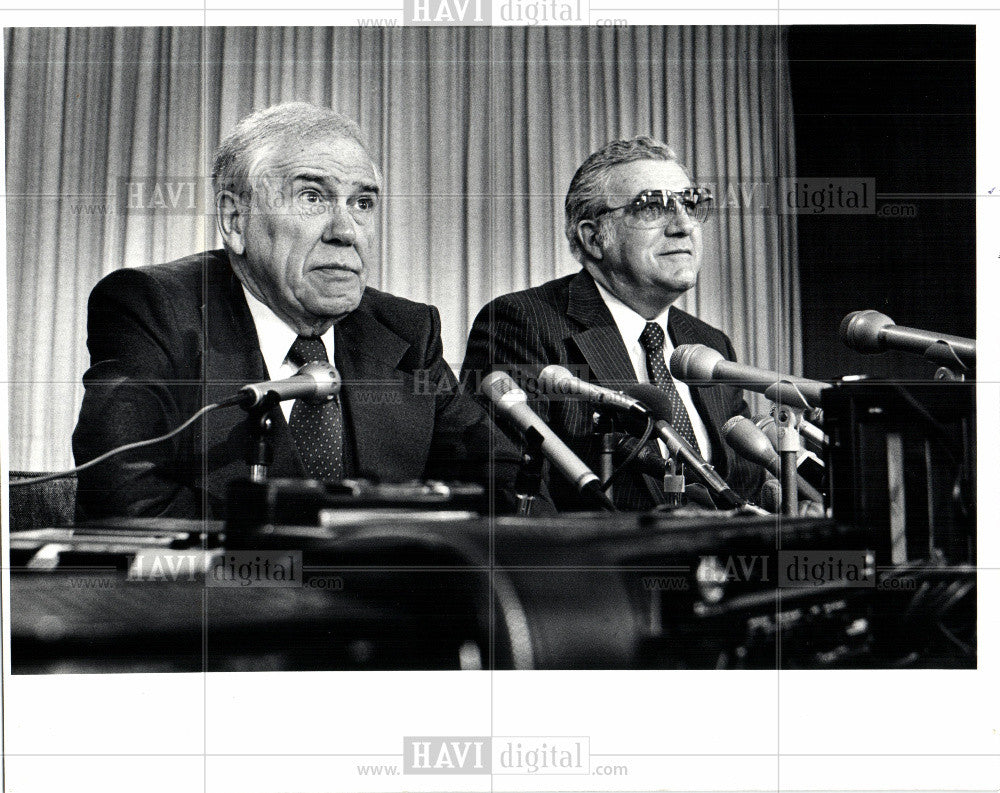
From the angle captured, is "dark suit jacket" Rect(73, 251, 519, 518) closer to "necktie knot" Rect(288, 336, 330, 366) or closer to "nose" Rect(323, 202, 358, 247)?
"necktie knot" Rect(288, 336, 330, 366)

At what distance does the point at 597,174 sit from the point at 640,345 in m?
0.58

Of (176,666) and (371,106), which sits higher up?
(371,106)

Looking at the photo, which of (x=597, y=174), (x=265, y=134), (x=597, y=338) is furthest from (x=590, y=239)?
(x=265, y=134)

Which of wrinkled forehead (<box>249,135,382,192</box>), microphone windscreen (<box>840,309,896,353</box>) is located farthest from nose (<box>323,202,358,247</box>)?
microphone windscreen (<box>840,309,896,353</box>)

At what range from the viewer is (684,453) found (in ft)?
13.0

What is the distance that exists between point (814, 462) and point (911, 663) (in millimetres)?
763

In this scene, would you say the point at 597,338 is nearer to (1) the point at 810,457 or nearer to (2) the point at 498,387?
(2) the point at 498,387

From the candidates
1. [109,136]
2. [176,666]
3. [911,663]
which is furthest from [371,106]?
[911,663]

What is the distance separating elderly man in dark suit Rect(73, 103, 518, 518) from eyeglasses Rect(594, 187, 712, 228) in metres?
0.74

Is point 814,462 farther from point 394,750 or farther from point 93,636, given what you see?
point 93,636

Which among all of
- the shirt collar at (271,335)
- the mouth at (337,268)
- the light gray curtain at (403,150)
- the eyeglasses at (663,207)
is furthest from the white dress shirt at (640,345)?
the shirt collar at (271,335)

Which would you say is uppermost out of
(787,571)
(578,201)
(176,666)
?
(578,201)

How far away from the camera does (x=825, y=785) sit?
4051 mm

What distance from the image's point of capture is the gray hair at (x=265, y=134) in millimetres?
3924
